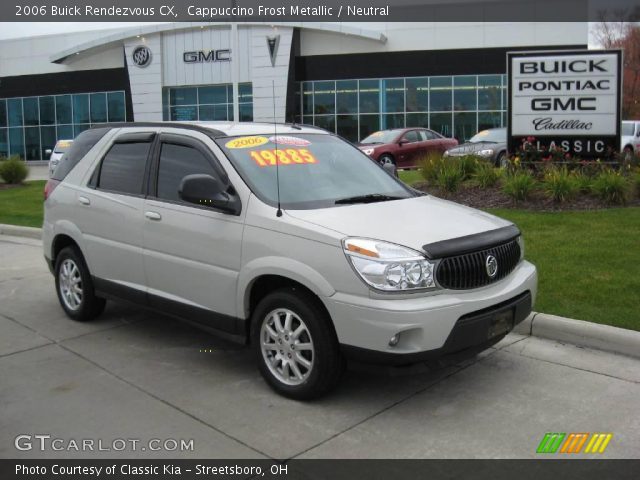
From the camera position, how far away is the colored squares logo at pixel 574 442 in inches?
148

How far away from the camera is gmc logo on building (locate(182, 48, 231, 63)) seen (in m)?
40.0

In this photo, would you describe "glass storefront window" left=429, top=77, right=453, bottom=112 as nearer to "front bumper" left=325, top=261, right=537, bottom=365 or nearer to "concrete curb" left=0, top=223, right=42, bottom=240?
"concrete curb" left=0, top=223, right=42, bottom=240

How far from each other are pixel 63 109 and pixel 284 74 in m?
16.8

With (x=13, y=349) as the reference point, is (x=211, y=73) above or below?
above

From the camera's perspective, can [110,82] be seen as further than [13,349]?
Yes

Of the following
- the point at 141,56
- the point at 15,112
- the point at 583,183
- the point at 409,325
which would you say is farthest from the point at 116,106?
the point at 409,325

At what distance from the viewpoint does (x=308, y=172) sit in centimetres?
509

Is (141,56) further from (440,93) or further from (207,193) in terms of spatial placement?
(207,193)

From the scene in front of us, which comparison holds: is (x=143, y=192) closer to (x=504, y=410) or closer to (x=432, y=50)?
(x=504, y=410)

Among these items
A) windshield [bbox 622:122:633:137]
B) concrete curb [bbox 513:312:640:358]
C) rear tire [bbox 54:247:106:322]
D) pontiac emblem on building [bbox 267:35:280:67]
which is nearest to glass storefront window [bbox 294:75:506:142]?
pontiac emblem on building [bbox 267:35:280:67]

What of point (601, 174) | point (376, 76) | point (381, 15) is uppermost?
point (381, 15)

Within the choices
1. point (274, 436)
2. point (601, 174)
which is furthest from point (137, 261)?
point (601, 174)

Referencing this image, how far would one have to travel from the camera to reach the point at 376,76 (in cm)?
3750

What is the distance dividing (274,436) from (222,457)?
1.23 feet
